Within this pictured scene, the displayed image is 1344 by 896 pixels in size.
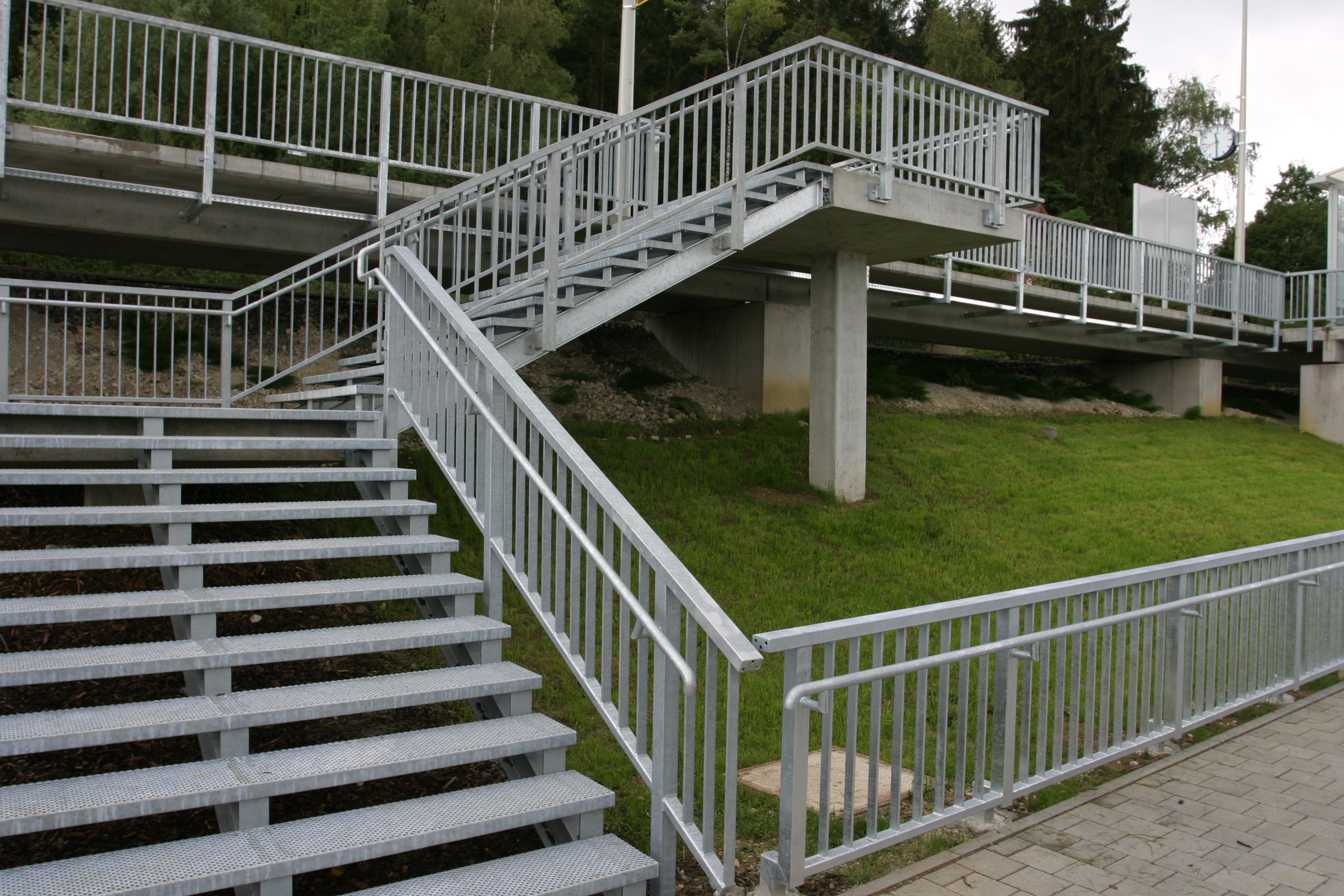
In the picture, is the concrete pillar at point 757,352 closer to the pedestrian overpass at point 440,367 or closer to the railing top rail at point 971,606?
the pedestrian overpass at point 440,367

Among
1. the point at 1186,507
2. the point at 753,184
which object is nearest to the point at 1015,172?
the point at 753,184

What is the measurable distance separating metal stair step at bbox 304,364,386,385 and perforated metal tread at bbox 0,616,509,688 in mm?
2354

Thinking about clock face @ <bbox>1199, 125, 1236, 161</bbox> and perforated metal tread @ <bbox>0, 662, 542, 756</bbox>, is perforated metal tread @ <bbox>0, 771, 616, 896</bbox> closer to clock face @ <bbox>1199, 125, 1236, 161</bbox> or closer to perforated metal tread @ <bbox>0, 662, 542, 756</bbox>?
perforated metal tread @ <bbox>0, 662, 542, 756</bbox>

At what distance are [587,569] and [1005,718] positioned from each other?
190 cm

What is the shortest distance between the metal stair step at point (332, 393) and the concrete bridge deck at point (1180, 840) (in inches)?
171

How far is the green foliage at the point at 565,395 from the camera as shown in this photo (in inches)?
462

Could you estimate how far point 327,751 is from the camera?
3.69 metres

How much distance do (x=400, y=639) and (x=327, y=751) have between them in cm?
69

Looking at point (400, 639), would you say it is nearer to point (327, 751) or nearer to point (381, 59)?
point (327, 751)

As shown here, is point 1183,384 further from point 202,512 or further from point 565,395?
point 202,512

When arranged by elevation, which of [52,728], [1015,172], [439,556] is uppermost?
[1015,172]

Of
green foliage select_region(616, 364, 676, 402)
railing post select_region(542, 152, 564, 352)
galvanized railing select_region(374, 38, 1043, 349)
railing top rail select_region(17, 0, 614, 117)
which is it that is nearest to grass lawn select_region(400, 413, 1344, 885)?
green foliage select_region(616, 364, 676, 402)

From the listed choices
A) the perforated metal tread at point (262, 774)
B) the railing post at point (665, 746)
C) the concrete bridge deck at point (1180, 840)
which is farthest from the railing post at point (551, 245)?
the concrete bridge deck at point (1180, 840)

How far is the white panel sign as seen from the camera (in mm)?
18641
